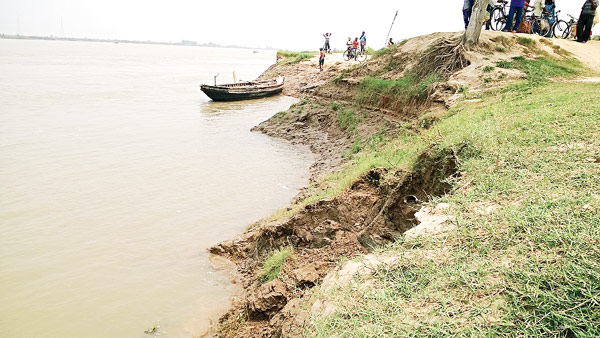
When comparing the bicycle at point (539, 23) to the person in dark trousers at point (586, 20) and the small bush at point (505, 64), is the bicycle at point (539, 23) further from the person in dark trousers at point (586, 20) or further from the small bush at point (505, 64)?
the small bush at point (505, 64)

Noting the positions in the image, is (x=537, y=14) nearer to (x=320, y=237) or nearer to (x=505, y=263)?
(x=320, y=237)

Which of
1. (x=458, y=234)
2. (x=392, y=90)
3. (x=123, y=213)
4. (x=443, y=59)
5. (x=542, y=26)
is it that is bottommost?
(x=123, y=213)

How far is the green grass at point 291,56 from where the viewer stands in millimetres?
39406

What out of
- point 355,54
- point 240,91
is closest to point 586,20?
point 355,54

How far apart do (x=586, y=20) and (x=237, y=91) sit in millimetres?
19735

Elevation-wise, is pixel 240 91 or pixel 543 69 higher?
pixel 543 69

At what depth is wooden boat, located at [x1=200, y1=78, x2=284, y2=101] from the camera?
87.7 ft

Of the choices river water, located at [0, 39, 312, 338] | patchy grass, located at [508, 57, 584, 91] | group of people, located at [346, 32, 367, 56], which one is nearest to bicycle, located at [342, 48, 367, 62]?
group of people, located at [346, 32, 367, 56]

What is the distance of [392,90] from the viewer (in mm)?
14172

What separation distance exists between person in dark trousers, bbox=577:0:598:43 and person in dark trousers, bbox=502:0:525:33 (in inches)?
91.5

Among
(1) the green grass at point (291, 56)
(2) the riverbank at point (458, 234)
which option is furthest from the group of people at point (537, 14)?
(1) the green grass at point (291, 56)

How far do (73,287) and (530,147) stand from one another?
7.24 m

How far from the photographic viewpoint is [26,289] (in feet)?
21.3

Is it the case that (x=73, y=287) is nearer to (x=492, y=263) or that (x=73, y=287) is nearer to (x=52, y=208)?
(x=52, y=208)
